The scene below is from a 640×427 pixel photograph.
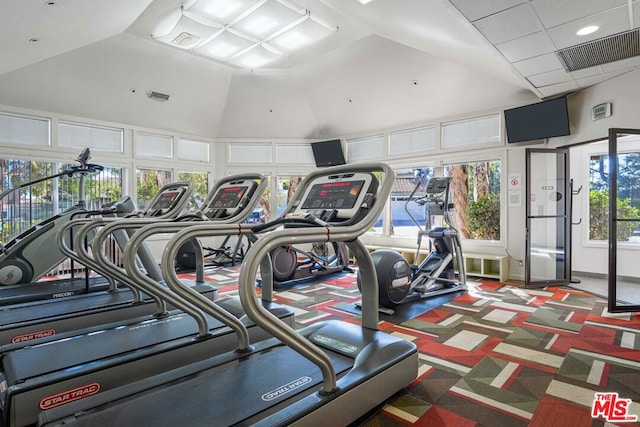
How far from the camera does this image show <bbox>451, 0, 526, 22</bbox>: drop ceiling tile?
3.08 meters

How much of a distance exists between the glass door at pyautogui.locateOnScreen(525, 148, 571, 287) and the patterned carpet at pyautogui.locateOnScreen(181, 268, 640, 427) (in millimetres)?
766

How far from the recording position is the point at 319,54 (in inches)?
253

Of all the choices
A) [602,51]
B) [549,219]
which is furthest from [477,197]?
[602,51]

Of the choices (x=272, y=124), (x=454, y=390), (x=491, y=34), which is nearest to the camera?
(x=454, y=390)

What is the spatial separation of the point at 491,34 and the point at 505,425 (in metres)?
3.49

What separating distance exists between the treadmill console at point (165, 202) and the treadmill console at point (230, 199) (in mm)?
547

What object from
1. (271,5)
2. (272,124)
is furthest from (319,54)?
(272,124)

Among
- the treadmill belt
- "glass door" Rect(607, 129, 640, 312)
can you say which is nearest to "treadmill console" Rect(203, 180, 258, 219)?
the treadmill belt

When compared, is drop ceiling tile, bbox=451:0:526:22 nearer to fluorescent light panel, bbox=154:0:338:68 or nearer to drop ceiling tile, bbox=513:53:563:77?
drop ceiling tile, bbox=513:53:563:77

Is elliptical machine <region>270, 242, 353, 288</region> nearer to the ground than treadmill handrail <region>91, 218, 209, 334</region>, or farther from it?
nearer to the ground

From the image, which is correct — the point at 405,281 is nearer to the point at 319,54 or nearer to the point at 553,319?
the point at 553,319

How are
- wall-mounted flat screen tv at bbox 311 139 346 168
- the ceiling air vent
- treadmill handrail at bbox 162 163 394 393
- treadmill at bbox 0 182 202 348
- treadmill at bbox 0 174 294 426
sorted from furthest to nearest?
wall-mounted flat screen tv at bbox 311 139 346 168, the ceiling air vent, treadmill at bbox 0 182 202 348, treadmill at bbox 0 174 294 426, treadmill handrail at bbox 162 163 394 393

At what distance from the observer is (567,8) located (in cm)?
312

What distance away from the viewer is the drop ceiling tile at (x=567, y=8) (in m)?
3.02
